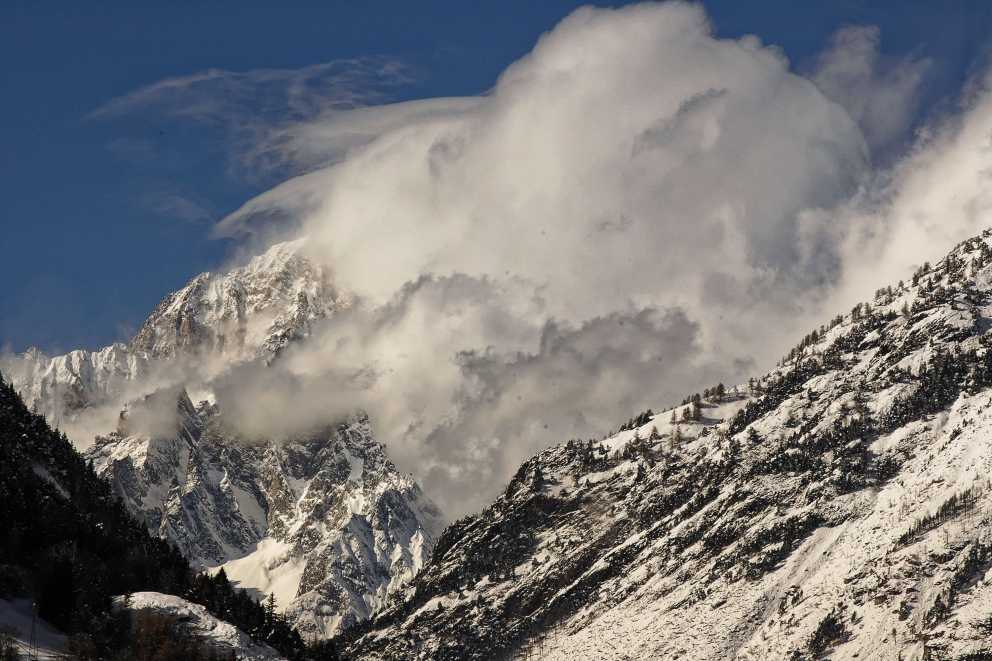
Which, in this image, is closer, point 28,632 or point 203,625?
point 28,632

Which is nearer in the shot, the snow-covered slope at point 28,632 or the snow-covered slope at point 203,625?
the snow-covered slope at point 28,632

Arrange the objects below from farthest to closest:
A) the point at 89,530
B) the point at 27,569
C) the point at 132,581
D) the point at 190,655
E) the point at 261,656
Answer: the point at 89,530 < the point at 132,581 < the point at 27,569 < the point at 261,656 < the point at 190,655

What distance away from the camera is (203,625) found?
4843 inches

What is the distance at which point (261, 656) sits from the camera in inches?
4872

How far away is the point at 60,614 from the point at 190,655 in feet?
51.7

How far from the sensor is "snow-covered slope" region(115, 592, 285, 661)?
398 ft

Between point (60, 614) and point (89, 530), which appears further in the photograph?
point (89, 530)

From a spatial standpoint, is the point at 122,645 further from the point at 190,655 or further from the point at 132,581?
the point at 132,581

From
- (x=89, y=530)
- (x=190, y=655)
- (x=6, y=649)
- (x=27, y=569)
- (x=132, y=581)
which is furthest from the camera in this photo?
(x=89, y=530)

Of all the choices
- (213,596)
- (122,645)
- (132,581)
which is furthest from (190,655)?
(213,596)

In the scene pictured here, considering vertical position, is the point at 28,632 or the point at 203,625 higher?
the point at 28,632

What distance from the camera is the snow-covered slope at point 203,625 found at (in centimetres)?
12125

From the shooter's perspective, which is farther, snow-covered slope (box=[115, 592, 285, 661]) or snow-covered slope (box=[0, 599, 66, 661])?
snow-covered slope (box=[115, 592, 285, 661])

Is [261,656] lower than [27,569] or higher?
lower
